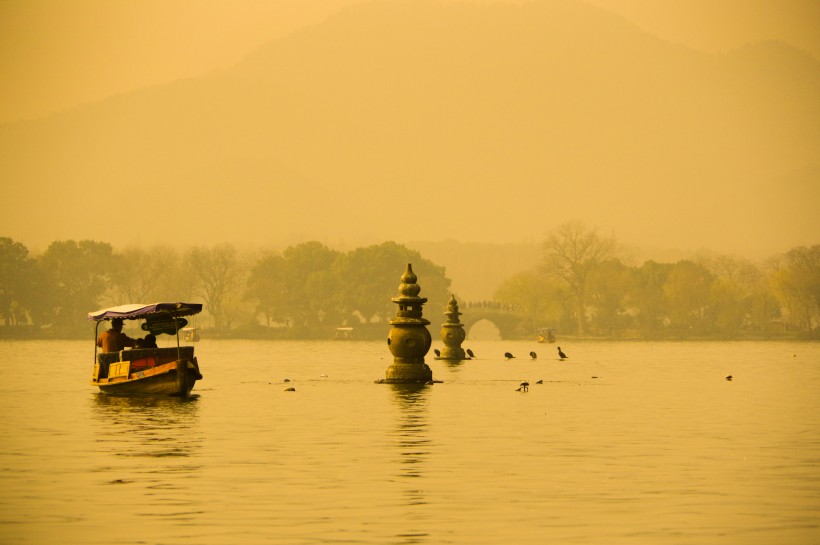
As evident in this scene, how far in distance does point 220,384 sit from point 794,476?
45106mm

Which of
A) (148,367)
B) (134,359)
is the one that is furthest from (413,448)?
(134,359)

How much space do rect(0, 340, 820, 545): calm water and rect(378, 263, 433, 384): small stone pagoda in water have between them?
375cm

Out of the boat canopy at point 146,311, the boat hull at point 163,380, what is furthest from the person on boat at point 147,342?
the boat hull at point 163,380

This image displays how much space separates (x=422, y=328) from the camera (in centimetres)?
5725

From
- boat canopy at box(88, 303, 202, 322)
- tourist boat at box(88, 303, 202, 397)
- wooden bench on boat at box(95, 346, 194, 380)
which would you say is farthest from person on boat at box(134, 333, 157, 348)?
boat canopy at box(88, 303, 202, 322)

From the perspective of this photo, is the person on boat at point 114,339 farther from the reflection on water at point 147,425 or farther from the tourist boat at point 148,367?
the reflection on water at point 147,425

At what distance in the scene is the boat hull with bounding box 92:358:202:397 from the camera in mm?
52719

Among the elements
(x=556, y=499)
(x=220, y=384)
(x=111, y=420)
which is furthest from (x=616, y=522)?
(x=220, y=384)

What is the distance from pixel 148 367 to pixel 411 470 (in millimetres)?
28270

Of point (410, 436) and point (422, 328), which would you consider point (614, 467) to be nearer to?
point (410, 436)

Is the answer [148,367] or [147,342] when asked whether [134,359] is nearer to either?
[148,367]

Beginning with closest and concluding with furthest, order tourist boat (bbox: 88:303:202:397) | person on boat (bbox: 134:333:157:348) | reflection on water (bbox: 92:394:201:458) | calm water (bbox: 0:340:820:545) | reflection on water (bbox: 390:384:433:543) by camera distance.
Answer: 1. calm water (bbox: 0:340:820:545)
2. reflection on water (bbox: 390:384:433:543)
3. reflection on water (bbox: 92:394:201:458)
4. tourist boat (bbox: 88:303:202:397)
5. person on boat (bbox: 134:333:157:348)

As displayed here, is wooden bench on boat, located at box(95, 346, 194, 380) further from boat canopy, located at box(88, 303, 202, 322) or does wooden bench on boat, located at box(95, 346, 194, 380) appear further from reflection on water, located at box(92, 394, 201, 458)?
boat canopy, located at box(88, 303, 202, 322)

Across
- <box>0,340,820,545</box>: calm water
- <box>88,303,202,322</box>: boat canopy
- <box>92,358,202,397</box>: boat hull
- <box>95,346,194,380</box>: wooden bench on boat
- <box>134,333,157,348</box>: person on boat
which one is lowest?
<box>0,340,820,545</box>: calm water
